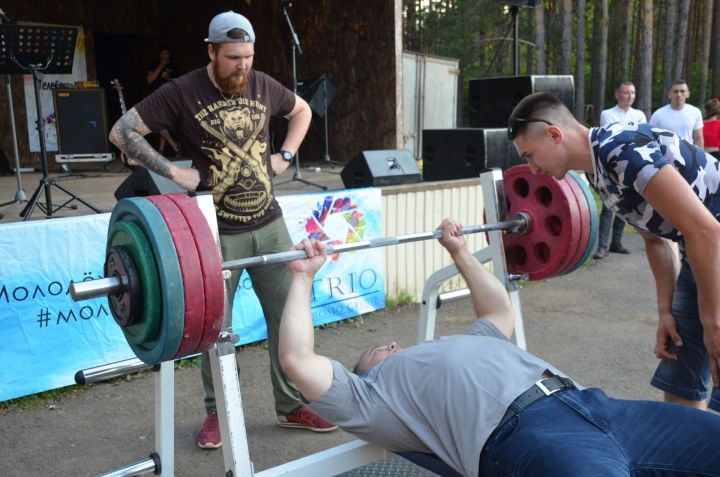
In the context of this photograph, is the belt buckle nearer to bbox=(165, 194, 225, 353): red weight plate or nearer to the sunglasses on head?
the sunglasses on head

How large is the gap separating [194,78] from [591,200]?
1.52 meters

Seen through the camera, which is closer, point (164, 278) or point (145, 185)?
point (164, 278)

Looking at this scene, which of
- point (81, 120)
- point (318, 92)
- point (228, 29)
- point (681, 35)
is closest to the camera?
point (228, 29)

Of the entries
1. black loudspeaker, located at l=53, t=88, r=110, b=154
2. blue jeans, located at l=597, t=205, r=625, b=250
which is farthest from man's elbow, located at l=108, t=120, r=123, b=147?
black loudspeaker, located at l=53, t=88, r=110, b=154

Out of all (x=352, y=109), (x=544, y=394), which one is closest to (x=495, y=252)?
(x=544, y=394)

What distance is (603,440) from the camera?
1.59 metres

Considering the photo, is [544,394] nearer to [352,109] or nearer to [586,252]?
[586,252]

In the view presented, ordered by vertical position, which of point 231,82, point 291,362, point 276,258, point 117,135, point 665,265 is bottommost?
point 291,362

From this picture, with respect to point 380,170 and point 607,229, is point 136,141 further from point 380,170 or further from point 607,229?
point 607,229

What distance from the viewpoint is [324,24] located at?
798 centimetres

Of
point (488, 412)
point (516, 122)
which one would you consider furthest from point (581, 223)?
point (488, 412)

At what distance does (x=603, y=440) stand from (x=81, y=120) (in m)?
7.24

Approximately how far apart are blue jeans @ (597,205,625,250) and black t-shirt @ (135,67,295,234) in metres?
3.69

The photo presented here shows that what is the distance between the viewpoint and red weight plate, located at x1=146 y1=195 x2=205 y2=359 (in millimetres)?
1606
